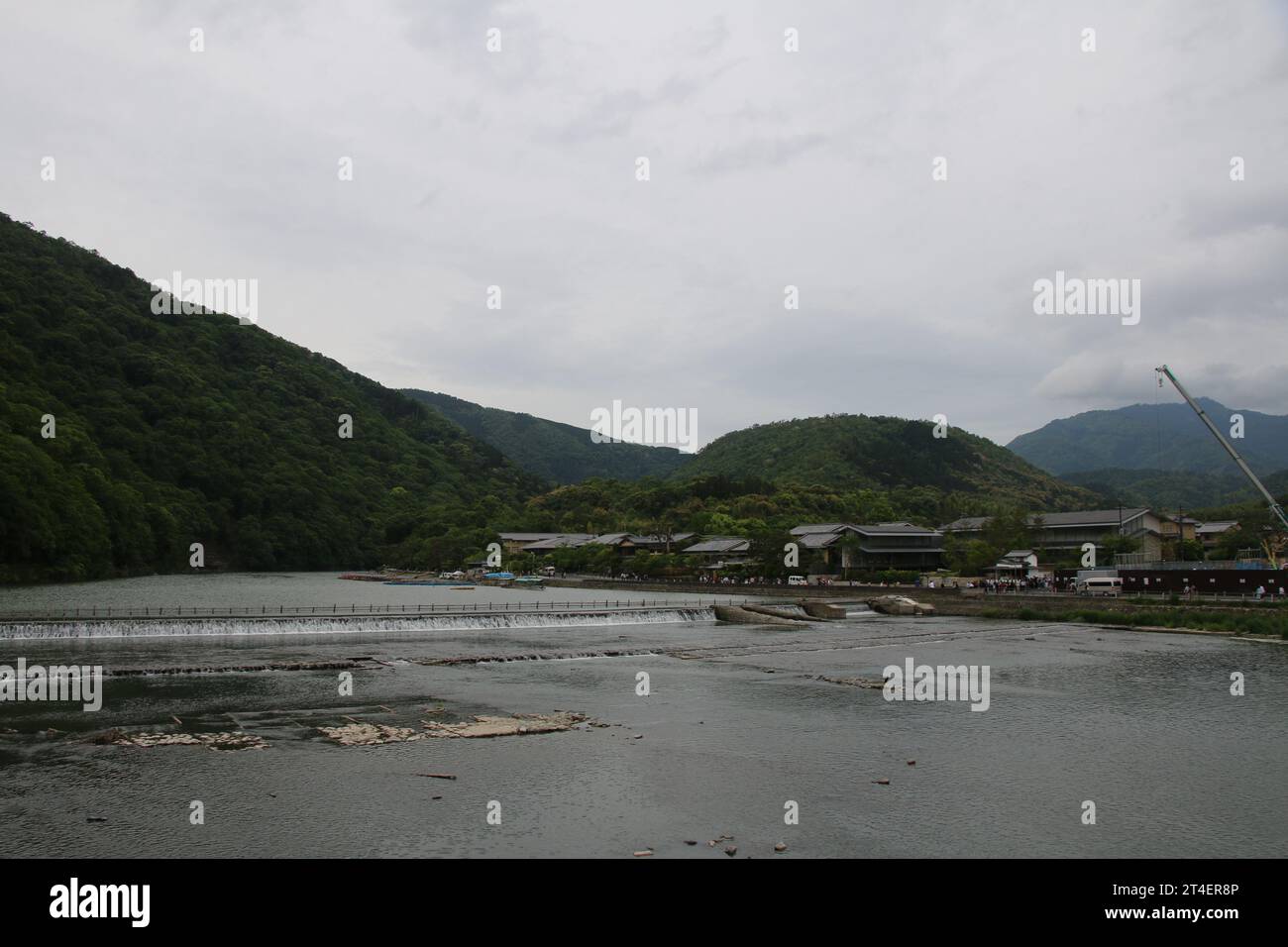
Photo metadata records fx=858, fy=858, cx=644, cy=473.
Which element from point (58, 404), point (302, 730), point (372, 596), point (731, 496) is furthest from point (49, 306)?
point (302, 730)

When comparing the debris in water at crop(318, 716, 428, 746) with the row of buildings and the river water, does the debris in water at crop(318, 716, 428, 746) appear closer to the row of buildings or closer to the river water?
the river water

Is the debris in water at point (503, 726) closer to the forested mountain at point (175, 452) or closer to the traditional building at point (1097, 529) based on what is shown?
the forested mountain at point (175, 452)

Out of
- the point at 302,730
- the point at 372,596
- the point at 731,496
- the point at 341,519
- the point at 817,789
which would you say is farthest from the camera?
the point at 731,496

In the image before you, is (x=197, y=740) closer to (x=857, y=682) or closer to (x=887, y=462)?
(x=857, y=682)

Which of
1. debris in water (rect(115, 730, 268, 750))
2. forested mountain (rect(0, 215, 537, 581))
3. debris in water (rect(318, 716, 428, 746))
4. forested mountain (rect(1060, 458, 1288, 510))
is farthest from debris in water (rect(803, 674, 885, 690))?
forested mountain (rect(1060, 458, 1288, 510))

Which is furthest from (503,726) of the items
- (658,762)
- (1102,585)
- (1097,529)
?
(1097,529)

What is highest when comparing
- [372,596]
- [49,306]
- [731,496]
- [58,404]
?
[49,306]
